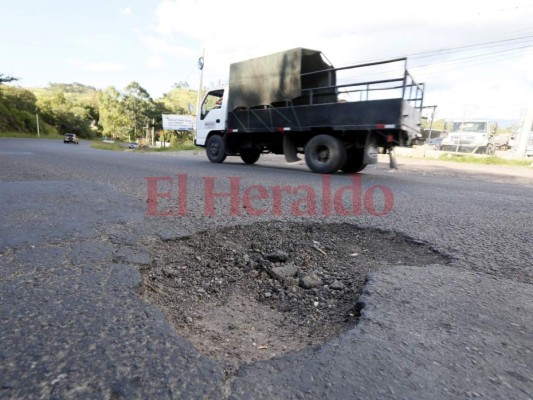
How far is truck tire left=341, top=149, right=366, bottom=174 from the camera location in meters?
8.18

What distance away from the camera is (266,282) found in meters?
1.79

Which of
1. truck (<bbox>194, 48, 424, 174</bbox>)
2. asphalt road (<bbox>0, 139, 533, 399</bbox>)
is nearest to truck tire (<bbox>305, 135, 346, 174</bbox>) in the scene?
truck (<bbox>194, 48, 424, 174</bbox>)

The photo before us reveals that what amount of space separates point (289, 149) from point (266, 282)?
7096 mm

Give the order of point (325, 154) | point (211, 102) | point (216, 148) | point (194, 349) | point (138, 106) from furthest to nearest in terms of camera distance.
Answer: point (138, 106)
point (211, 102)
point (216, 148)
point (325, 154)
point (194, 349)

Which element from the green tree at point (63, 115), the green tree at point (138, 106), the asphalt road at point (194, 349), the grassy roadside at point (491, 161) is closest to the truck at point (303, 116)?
the asphalt road at point (194, 349)

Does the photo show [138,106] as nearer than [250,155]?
No

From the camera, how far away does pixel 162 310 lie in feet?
4.52

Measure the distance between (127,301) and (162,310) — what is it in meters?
0.16

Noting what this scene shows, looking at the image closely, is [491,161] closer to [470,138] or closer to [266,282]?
[470,138]

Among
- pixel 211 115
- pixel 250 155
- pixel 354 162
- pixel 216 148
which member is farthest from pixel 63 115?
pixel 354 162

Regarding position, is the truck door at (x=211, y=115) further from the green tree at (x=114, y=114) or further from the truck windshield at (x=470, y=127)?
the green tree at (x=114, y=114)

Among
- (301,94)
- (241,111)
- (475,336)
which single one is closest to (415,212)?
(475,336)

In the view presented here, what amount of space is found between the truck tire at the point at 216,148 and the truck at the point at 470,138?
51.8 ft

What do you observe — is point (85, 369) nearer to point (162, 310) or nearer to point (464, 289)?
point (162, 310)
